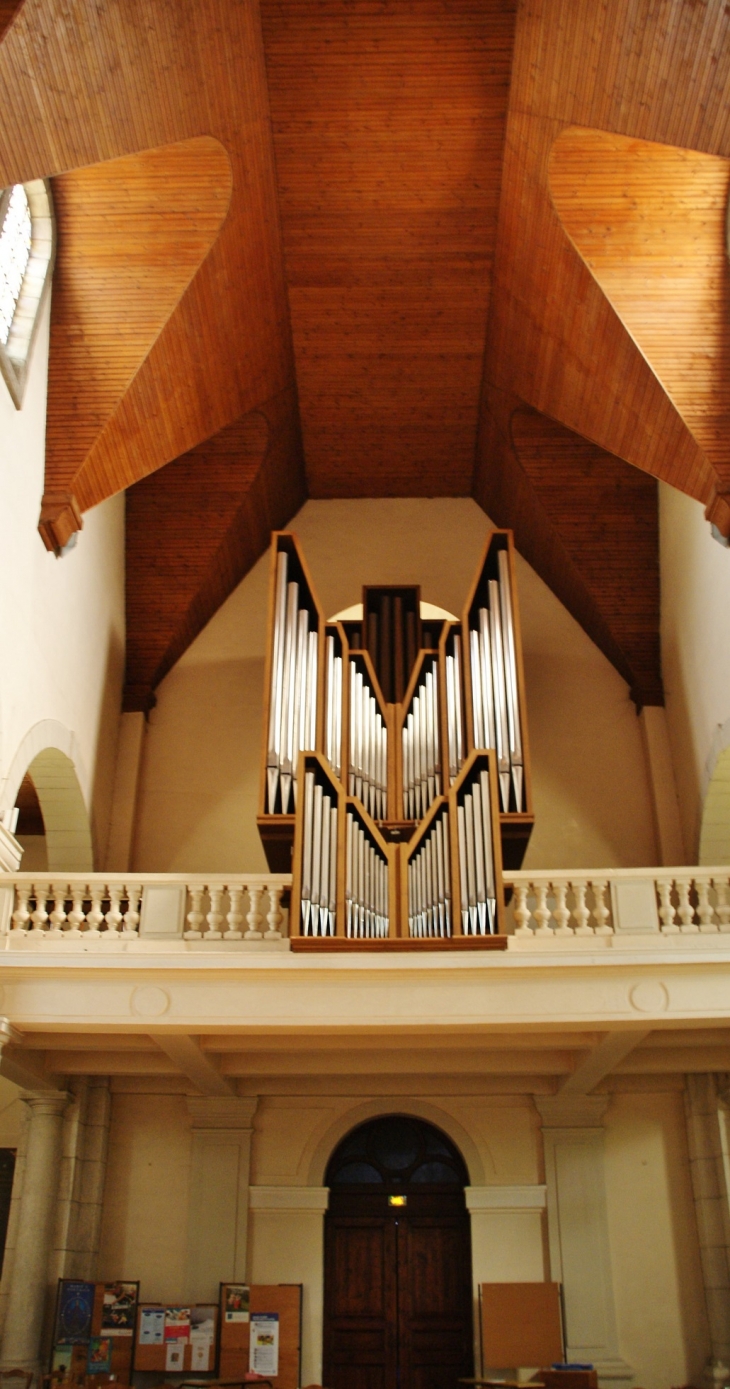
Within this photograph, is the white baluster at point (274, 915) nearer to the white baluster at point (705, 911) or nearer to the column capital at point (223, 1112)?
the column capital at point (223, 1112)

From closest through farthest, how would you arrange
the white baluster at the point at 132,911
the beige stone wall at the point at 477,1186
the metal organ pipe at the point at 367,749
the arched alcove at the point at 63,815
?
1. the white baluster at the point at 132,911
2. the metal organ pipe at the point at 367,749
3. the beige stone wall at the point at 477,1186
4. the arched alcove at the point at 63,815

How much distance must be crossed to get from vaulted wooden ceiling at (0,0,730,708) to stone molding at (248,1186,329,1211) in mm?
5212

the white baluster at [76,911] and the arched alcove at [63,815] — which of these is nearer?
the white baluster at [76,911]

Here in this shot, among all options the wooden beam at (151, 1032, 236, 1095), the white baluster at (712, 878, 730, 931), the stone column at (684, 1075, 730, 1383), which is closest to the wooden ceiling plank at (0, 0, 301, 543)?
the wooden beam at (151, 1032, 236, 1095)

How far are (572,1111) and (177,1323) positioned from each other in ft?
12.5

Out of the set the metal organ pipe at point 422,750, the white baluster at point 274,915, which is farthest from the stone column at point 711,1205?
the white baluster at point 274,915

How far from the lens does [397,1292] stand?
10594 millimetres

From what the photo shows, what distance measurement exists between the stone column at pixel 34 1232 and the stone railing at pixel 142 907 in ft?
8.14

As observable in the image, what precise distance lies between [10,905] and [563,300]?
666cm

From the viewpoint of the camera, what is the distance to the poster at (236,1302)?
997 cm

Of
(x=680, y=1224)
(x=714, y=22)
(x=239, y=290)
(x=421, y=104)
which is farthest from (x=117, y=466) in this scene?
(x=680, y=1224)

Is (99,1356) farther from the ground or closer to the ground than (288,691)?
closer to the ground

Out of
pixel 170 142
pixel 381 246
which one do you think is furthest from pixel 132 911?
pixel 381 246

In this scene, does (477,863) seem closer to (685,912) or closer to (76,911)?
(685,912)
